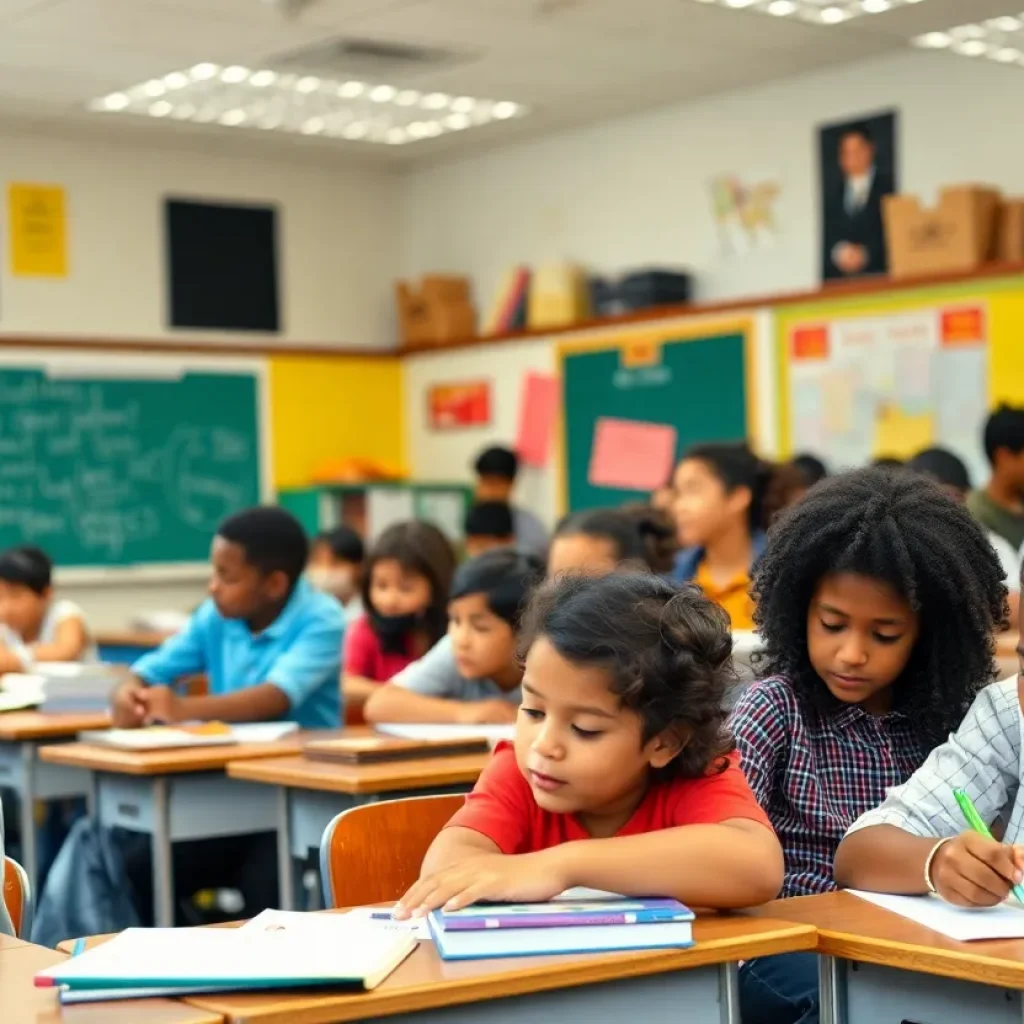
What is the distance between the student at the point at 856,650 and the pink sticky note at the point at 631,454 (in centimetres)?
519

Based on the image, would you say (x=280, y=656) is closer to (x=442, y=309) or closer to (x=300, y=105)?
(x=300, y=105)

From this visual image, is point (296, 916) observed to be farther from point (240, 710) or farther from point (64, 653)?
point (64, 653)

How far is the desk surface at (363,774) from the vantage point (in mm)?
3357

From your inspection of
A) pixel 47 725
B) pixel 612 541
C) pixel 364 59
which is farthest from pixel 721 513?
pixel 364 59

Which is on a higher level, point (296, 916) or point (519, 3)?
point (519, 3)

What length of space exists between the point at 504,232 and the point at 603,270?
743mm

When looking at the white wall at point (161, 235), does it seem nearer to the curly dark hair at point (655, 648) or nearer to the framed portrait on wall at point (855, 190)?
the framed portrait on wall at point (855, 190)

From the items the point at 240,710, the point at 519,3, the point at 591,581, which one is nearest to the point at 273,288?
the point at 519,3

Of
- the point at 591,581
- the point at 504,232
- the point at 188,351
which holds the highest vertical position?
the point at 504,232

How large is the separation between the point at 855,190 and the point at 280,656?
11.1 feet

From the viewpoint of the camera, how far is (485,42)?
21.2 feet

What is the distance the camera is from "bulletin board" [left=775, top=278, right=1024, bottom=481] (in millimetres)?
6387

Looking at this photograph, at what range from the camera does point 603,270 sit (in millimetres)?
8070

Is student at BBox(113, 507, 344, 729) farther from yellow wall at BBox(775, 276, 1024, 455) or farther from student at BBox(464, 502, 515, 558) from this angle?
yellow wall at BBox(775, 276, 1024, 455)
